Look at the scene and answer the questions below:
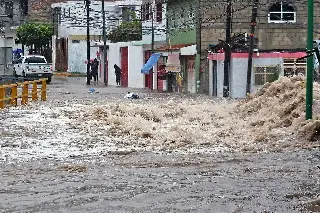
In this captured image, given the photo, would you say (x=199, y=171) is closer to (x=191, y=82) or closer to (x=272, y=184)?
(x=272, y=184)

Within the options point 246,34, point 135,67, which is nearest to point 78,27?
point 135,67

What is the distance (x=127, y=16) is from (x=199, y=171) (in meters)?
60.2

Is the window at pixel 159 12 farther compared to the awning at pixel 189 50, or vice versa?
the window at pixel 159 12

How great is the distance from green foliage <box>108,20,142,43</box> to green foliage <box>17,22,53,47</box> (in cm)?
1200

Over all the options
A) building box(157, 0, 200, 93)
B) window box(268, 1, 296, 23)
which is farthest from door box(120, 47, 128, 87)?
window box(268, 1, 296, 23)

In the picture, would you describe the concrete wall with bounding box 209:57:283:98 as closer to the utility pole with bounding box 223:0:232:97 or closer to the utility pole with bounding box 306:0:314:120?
the utility pole with bounding box 223:0:232:97

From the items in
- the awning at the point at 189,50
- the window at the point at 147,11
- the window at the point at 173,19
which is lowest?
the awning at the point at 189,50

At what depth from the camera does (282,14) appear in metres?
46.6

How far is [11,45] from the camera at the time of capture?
8762 cm

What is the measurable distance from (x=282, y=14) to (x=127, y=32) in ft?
72.1

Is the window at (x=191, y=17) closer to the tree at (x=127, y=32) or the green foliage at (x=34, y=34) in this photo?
the tree at (x=127, y=32)

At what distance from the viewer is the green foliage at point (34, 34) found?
261 feet

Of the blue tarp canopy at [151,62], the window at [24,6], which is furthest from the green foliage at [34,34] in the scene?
the blue tarp canopy at [151,62]

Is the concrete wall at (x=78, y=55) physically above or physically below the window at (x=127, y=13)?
below
